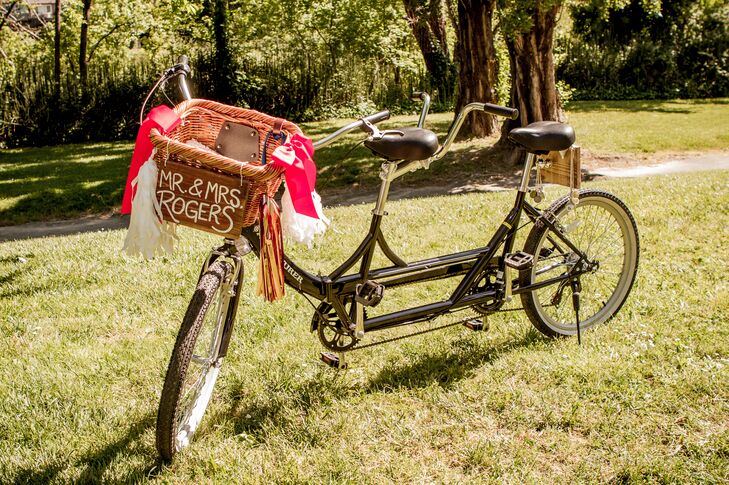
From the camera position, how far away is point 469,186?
34.8 feet

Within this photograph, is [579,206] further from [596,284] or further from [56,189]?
[56,189]

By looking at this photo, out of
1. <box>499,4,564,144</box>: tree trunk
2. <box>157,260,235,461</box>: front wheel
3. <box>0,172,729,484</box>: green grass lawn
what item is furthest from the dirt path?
<box>157,260,235,461</box>: front wheel

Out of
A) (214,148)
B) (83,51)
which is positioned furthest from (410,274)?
(83,51)

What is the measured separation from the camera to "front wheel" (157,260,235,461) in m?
2.90

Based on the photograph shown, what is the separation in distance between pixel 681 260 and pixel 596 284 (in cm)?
115

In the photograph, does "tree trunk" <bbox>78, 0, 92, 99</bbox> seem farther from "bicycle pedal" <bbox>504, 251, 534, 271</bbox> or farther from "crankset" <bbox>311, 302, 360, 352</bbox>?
"bicycle pedal" <bbox>504, 251, 534, 271</bbox>

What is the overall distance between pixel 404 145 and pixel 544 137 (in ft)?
2.94

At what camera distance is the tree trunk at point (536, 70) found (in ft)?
34.4

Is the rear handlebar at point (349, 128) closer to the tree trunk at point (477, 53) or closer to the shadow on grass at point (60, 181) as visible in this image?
the shadow on grass at point (60, 181)

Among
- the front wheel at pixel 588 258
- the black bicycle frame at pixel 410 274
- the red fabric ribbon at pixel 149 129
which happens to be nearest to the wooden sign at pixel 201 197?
the red fabric ribbon at pixel 149 129

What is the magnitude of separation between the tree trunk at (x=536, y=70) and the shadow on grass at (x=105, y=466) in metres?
8.50

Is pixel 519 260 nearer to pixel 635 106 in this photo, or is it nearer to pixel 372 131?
Answer: pixel 372 131

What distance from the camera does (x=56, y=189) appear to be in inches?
429

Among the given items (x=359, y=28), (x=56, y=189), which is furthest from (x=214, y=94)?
(x=56, y=189)
